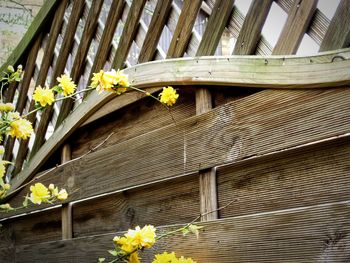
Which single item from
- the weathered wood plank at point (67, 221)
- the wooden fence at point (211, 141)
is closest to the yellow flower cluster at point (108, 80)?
the wooden fence at point (211, 141)

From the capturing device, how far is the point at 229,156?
1.43 meters

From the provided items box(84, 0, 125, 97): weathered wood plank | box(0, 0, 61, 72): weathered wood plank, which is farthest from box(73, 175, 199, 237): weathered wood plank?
box(0, 0, 61, 72): weathered wood plank

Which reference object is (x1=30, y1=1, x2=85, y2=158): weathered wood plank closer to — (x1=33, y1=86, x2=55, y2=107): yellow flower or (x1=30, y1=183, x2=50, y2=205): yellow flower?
(x1=33, y1=86, x2=55, y2=107): yellow flower

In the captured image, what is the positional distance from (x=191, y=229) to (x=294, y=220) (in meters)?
0.26

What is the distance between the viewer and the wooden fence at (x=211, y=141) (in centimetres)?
120

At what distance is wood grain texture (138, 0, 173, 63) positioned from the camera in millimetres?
1784

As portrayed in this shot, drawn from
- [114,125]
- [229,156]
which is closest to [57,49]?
[114,125]

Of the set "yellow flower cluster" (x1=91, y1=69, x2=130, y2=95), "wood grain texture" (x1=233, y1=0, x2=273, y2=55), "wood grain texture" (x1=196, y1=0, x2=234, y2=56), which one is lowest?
"yellow flower cluster" (x1=91, y1=69, x2=130, y2=95)

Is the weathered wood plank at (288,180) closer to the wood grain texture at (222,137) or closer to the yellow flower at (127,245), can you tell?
the wood grain texture at (222,137)

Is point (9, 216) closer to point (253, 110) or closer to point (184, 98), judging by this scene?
point (184, 98)

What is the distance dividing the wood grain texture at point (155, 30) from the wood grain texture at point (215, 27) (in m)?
0.25

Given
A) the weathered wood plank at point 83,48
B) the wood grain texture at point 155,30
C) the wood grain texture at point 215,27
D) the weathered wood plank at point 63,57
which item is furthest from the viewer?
the weathered wood plank at point 63,57

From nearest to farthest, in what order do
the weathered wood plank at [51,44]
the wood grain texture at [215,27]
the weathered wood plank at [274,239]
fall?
the weathered wood plank at [274,239] → the wood grain texture at [215,27] → the weathered wood plank at [51,44]

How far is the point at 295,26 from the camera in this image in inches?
51.3
